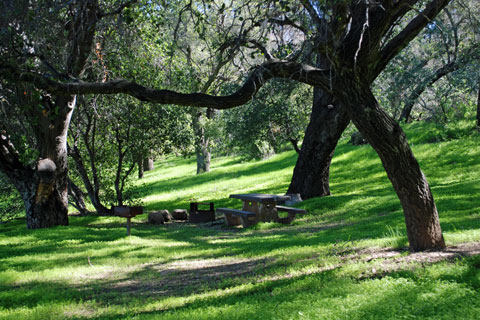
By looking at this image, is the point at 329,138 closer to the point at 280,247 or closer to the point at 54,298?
the point at 280,247

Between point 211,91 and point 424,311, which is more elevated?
point 211,91

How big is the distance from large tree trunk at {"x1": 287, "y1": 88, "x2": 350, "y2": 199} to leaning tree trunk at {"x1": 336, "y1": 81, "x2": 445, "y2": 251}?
908cm

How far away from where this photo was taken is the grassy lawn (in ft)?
15.4

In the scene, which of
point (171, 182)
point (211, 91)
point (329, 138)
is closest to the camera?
point (329, 138)

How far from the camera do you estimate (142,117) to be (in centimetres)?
1631

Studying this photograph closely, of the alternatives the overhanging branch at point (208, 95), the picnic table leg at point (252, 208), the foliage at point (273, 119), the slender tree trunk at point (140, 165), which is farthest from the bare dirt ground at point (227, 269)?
the foliage at point (273, 119)

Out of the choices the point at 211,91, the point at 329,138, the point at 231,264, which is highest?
the point at 211,91

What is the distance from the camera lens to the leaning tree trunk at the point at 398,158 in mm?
6215

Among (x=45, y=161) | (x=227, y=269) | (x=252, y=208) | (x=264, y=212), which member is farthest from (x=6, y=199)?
(x=227, y=269)

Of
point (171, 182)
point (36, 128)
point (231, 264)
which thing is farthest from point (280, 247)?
point (171, 182)

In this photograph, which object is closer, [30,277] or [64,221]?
[30,277]

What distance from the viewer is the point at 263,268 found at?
290 inches

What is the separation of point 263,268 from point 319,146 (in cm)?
889

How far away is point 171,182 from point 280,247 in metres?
23.3
